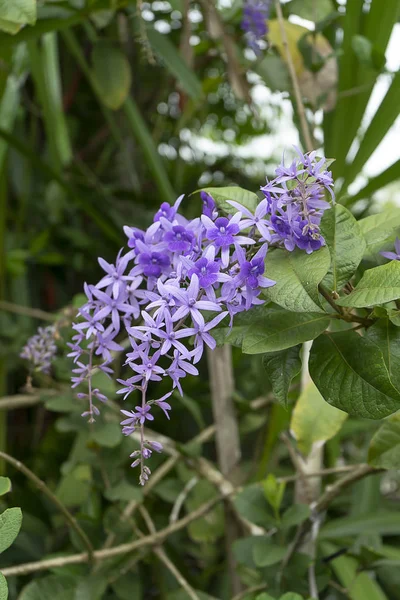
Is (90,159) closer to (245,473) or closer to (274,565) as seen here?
(245,473)

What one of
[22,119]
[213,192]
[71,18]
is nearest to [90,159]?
[22,119]

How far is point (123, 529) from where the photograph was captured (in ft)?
2.31

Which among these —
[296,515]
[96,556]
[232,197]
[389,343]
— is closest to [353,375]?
[389,343]

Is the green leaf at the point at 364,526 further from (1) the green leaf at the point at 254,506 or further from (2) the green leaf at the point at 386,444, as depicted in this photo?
(2) the green leaf at the point at 386,444

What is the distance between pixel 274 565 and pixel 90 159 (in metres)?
1.07

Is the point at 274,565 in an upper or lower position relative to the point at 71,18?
lower

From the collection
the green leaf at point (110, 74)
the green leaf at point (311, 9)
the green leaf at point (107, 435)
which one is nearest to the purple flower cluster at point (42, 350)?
the green leaf at point (107, 435)

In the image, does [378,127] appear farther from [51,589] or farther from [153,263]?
[51,589]

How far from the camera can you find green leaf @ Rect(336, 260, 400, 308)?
0.37 metres

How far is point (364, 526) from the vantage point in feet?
2.61

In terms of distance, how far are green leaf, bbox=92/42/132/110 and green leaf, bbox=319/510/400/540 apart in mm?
628

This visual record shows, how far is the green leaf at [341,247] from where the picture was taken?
411 millimetres

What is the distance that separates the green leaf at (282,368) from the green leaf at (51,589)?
1.20 feet

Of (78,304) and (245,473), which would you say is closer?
(78,304)
